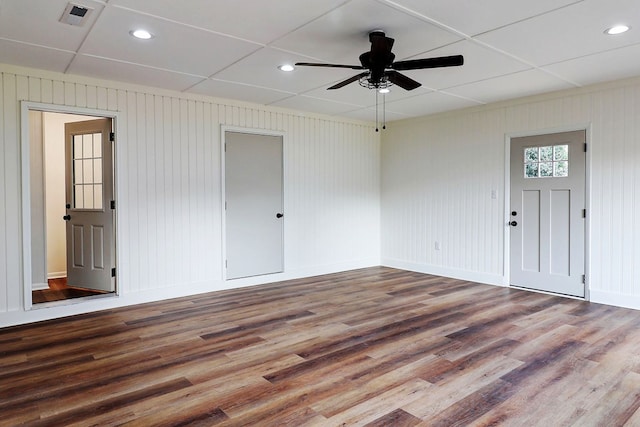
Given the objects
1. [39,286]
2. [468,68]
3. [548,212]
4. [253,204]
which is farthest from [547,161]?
[39,286]

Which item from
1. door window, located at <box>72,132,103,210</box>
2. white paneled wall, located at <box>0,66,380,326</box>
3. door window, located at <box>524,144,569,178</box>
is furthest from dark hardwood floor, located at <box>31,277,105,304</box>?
door window, located at <box>524,144,569,178</box>

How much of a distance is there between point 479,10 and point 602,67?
6.95 feet

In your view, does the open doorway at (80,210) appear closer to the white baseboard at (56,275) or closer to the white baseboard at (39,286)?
the white baseboard at (39,286)

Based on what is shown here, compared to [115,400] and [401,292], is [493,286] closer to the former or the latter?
[401,292]

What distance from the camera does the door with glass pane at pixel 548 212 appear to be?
195 inches

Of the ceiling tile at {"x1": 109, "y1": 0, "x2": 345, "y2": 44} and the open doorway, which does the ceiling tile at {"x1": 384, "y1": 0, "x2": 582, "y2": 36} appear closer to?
the ceiling tile at {"x1": 109, "y1": 0, "x2": 345, "y2": 44}

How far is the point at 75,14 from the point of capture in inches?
113

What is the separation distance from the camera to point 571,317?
4223 millimetres

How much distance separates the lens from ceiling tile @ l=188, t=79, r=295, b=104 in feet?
15.5

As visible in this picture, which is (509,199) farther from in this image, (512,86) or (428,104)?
(428,104)

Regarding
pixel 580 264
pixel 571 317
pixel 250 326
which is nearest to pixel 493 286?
pixel 580 264

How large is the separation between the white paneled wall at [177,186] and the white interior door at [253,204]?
146 millimetres

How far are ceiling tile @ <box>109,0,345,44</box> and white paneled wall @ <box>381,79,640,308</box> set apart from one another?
369 centimetres

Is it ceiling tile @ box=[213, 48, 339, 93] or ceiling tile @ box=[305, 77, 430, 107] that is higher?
ceiling tile @ box=[305, 77, 430, 107]
